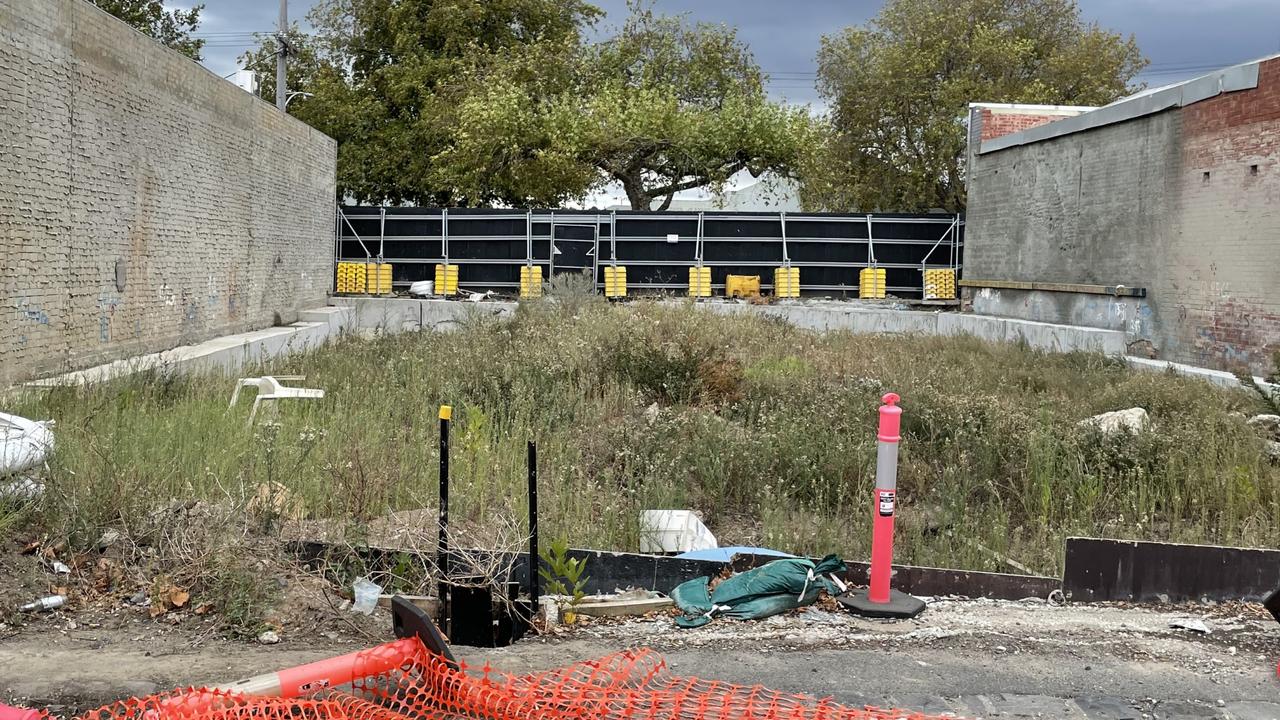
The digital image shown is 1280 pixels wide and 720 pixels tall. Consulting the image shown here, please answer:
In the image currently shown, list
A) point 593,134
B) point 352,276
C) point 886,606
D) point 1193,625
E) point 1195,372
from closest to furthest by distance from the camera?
point 1193,625
point 886,606
point 1195,372
point 352,276
point 593,134

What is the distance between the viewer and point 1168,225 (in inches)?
682

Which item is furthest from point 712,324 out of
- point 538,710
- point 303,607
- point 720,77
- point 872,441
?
point 720,77

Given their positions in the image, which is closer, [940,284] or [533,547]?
[533,547]

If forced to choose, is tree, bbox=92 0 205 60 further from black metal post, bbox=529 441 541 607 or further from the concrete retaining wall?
black metal post, bbox=529 441 541 607

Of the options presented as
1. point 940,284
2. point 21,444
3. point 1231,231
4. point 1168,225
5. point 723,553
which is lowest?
point 723,553

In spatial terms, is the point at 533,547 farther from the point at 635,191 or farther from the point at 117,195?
the point at 635,191

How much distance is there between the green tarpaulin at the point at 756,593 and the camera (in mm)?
5520

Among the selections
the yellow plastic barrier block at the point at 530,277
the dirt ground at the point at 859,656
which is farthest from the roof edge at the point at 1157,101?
the dirt ground at the point at 859,656

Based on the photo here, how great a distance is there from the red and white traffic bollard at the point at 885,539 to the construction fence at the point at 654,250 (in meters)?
22.2

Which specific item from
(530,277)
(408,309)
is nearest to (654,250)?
(530,277)

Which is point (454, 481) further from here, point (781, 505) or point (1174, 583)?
point (1174, 583)

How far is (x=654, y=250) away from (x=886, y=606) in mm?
23636

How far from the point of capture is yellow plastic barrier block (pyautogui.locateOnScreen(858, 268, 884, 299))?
2781 centimetres

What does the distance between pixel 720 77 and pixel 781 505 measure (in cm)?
3423
